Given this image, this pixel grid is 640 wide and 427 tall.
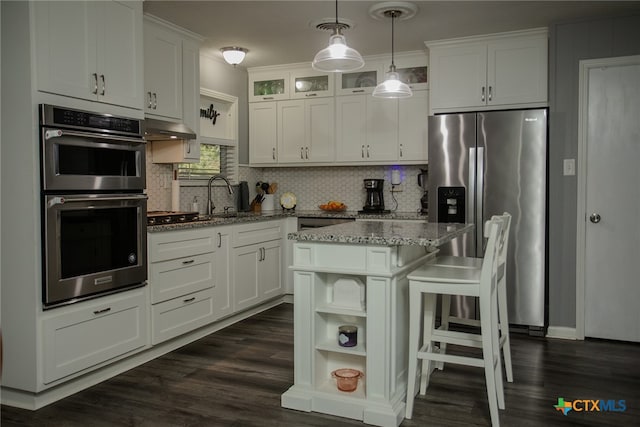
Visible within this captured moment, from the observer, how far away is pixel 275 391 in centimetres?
307

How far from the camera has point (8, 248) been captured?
9.37 ft

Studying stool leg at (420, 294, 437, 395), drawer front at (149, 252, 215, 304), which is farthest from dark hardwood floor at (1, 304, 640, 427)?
drawer front at (149, 252, 215, 304)

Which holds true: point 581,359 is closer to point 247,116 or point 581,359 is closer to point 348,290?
point 348,290

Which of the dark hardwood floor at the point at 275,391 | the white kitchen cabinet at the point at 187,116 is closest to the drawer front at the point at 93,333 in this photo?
the dark hardwood floor at the point at 275,391

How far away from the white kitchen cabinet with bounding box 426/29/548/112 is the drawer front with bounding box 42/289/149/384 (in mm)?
2965

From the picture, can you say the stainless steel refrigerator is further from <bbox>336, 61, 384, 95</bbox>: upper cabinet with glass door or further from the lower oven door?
the lower oven door

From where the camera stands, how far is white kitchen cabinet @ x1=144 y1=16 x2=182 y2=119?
3996mm

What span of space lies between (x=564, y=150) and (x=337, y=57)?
7.31 feet

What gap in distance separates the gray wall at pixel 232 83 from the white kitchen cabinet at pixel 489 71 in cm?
202

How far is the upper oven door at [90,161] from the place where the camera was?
2801 millimetres

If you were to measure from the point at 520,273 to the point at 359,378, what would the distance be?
200 cm

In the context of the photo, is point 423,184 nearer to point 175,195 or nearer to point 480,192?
point 480,192

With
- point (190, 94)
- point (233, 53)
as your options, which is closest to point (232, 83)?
point (233, 53)

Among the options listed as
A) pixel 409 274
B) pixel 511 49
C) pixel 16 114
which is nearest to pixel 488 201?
pixel 511 49
